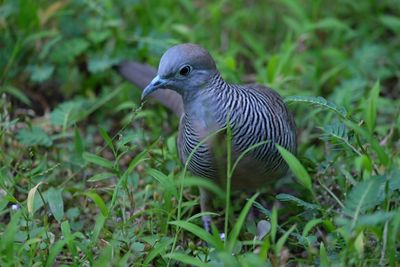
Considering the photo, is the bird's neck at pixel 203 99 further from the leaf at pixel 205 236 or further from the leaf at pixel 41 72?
the leaf at pixel 41 72

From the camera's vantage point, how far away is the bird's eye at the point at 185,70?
126 inches

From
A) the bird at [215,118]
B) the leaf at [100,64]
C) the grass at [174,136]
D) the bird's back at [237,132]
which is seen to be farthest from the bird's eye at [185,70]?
the leaf at [100,64]

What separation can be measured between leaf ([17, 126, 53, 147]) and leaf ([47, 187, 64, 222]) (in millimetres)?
536

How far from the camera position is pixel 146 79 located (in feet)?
14.6

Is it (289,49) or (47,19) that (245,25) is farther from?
(47,19)

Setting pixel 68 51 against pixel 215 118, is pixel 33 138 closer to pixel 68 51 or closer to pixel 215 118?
pixel 68 51

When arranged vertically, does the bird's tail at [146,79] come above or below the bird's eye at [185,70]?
below

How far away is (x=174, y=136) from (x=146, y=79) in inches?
21.1

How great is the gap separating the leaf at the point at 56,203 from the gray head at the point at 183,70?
69 cm

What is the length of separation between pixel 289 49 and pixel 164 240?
6.58 ft

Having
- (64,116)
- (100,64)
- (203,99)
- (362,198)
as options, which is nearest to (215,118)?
(203,99)

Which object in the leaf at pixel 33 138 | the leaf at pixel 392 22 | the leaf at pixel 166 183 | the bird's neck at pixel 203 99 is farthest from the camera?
the leaf at pixel 392 22

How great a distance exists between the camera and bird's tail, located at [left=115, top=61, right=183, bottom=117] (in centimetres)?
418

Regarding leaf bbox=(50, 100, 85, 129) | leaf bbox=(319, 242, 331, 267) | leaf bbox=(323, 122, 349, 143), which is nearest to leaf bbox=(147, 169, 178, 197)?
leaf bbox=(319, 242, 331, 267)
